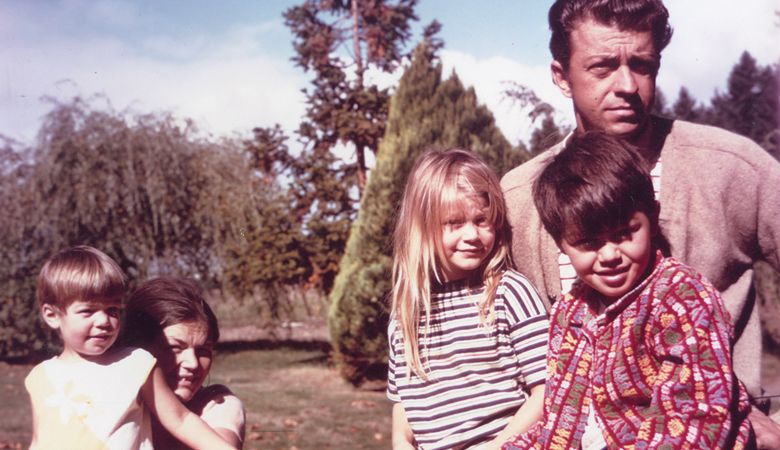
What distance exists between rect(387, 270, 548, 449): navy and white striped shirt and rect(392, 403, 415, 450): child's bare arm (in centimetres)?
10

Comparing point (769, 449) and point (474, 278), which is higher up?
point (474, 278)

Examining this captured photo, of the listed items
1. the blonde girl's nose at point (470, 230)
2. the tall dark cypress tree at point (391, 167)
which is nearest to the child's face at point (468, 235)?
the blonde girl's nose at point (470, 230)

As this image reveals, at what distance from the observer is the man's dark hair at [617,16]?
92.3 inches

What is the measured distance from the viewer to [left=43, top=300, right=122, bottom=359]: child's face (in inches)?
96.3

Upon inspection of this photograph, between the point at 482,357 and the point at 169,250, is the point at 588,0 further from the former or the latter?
the point at 169,250

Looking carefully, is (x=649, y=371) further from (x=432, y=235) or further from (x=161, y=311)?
(x=161, y=311)

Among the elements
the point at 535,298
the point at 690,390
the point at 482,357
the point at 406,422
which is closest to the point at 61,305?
the point at 406,422

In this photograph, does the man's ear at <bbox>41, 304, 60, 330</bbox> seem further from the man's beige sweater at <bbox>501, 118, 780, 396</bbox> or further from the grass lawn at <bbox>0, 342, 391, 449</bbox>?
the grass lawn at <bbox>0, 342, 391, 449</bbox>

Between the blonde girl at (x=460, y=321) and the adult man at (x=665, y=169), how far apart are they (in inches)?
6.5

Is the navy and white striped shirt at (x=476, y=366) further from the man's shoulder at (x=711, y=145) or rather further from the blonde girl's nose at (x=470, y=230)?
the man's shoulder at (x=711, y=145)

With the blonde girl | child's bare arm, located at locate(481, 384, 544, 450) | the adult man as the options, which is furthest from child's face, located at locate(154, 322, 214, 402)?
the adult man

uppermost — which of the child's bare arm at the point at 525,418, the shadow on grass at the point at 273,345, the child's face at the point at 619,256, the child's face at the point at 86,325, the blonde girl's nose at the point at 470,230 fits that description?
the blonde girl's nose at the point at 470,230

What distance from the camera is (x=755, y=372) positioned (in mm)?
2189

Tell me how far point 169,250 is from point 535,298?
1100cm
